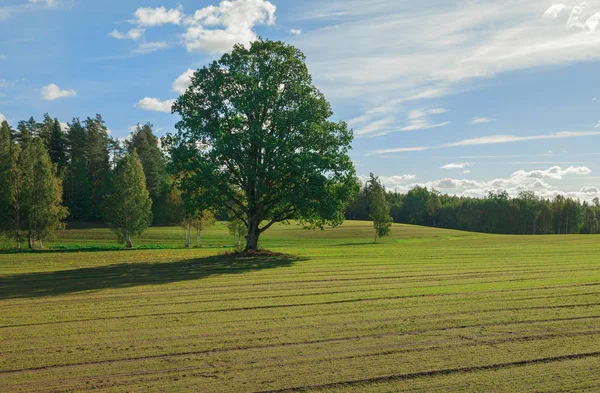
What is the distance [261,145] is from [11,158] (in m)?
32.1

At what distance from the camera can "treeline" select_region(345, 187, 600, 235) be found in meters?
135

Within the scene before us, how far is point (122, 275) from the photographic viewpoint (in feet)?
76.9

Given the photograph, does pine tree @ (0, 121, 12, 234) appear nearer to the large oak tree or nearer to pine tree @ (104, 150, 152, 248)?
pine tree @ (104, 150, 152, 248)

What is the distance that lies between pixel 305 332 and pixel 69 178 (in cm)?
8704

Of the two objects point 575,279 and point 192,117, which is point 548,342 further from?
point 192,117

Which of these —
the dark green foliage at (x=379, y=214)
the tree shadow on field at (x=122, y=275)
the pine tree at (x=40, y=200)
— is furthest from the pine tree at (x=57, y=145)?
the tree shadow on field at (x=122, y=275)

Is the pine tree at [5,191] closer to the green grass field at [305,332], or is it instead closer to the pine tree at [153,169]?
the pine tree at [153,169]

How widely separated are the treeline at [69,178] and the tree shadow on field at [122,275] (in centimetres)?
691

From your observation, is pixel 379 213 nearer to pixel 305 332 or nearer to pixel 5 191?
pixel 5 191

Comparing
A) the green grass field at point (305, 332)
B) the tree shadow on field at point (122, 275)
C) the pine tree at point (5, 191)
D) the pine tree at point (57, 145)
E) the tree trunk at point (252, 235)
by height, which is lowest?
the tree shadow on field at point (122, 275)

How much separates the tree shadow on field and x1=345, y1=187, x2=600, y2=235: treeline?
115658 millimetres

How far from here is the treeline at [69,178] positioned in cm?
4972

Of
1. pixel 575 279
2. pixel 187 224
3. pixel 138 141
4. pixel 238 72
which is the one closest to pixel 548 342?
pixel 575 279

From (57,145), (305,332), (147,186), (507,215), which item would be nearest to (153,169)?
(147,186)
